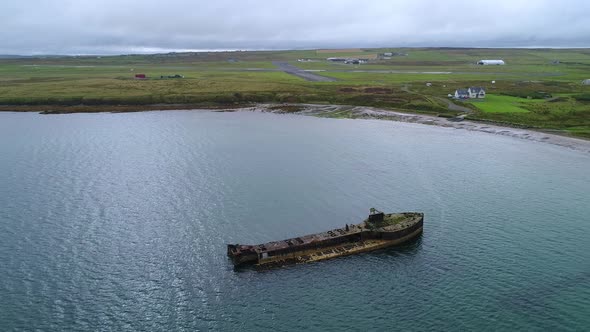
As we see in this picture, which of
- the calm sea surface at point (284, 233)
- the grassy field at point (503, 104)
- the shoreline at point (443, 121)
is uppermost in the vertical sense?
the grassy field at point (503, 104)

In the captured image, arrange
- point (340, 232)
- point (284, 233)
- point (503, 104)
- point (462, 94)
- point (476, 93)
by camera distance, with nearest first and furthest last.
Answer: point (340, 232)
point (284, 233)
point (503, 104)
point (476, 93)
point (462, 94)

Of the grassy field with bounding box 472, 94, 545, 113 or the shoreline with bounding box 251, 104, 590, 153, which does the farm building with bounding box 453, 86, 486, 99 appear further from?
the shoreline with bounding box 251, 104, 590, 153

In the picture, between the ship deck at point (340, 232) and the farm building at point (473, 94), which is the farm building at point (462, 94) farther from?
the ship deck at point (340, 232)

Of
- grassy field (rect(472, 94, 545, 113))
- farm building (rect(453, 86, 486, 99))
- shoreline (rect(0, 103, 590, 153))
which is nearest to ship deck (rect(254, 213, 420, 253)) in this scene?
shoreline (rect(0, 103, 590, 153))

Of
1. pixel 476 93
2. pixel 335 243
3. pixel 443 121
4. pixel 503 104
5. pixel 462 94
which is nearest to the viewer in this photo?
pixel 335 243

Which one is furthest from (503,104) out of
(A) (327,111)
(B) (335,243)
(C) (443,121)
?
(B) (335,243)

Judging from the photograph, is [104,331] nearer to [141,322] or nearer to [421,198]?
[141,322]

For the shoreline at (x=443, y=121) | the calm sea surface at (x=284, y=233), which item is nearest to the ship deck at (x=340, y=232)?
the calm sea surface at (x=284, y=233)

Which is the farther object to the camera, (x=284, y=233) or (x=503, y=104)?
(x=503, y=104)

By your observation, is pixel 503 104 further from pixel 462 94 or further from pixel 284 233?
pixel 284 233
